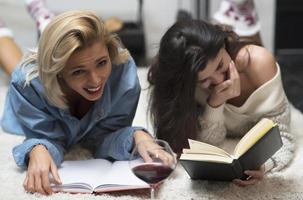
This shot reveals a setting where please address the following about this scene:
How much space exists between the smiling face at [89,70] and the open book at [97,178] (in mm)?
204

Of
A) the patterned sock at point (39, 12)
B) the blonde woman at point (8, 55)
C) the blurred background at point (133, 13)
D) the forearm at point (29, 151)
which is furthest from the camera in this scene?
the blurred background at point (133, 13)

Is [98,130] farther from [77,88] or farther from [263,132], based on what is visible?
[263,132]

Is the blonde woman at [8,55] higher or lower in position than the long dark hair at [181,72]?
lower

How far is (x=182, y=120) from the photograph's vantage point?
1538mm

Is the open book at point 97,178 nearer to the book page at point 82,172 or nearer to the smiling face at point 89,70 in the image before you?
the book page at point 82,172

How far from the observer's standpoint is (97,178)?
56.0 inches

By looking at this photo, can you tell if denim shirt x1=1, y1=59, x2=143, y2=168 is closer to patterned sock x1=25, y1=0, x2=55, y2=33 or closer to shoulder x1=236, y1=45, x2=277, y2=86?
shoulder x1=236, y1=45, x2=277, y2=86

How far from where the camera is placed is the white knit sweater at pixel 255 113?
1.58m

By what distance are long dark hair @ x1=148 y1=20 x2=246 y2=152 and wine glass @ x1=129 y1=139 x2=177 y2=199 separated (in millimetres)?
271

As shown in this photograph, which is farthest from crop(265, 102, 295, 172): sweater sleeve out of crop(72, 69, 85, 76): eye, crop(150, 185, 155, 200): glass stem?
crop(72, 69, 85, 76): eye

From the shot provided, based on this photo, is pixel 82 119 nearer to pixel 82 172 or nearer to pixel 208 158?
pixel 82 172

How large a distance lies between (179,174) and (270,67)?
0.44m

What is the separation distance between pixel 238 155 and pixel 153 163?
0.24 metres

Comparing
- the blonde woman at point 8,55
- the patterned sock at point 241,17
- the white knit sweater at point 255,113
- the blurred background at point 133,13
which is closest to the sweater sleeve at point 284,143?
→ the white knit sweater at point 255,113
